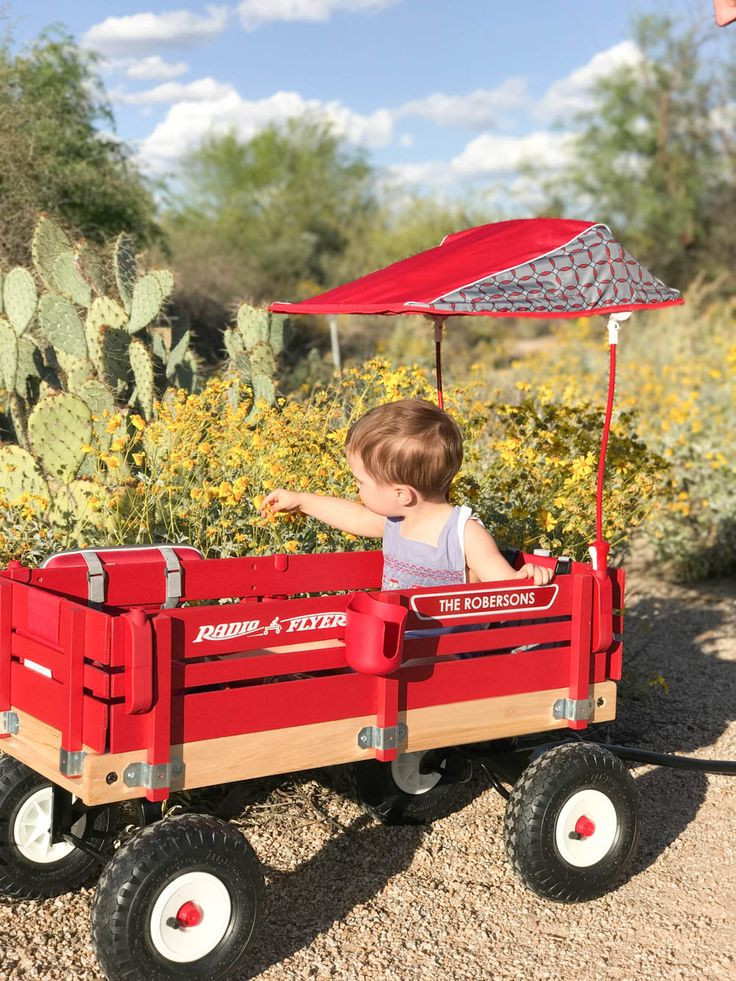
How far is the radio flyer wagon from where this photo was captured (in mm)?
2527

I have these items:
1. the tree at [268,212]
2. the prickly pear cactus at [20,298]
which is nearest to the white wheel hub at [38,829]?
the prickly pear cactus at [20,298]

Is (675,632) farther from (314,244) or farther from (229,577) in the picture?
(314,244)

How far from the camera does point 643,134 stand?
2559 centimetres

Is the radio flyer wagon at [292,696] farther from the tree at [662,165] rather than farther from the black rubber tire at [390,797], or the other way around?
the tree at [662,165]

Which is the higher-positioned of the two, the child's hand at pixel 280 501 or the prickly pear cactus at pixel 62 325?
the prickly pear cactus at pixel 62 325

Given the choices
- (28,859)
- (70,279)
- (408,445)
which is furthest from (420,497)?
(70,279)

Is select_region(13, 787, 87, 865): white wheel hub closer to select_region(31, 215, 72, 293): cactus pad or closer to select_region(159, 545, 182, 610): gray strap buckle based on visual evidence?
select_region(159, 545, 182, 610): gray strap buckle

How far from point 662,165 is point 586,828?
956 inches

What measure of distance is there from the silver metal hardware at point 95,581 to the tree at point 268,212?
11.4 meters

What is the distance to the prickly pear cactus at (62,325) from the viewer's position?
212 inches

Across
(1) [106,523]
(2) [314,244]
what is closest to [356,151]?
(2) [314,244]

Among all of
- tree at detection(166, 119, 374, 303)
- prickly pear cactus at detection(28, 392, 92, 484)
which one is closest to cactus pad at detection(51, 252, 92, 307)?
prickly pear cactus at detection(28, 392, 92, 484)

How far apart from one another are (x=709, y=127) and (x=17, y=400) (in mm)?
22995

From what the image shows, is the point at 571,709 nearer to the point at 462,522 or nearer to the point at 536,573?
the point at 536,573
